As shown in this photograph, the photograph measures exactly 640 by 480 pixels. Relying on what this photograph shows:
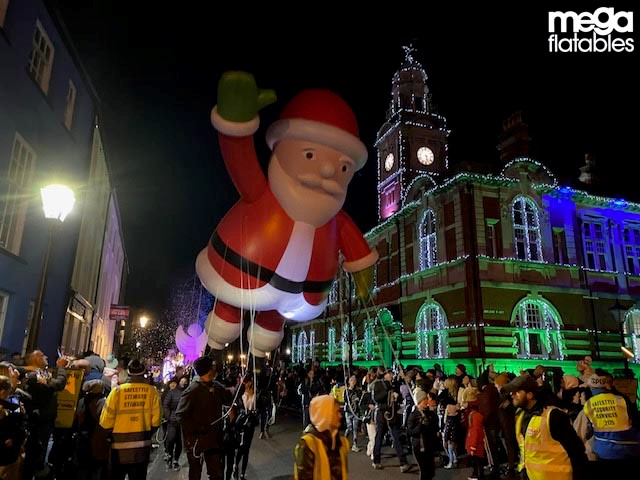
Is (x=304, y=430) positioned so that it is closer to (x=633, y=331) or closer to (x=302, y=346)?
(x=633, y=331)

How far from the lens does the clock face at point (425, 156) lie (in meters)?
31.0

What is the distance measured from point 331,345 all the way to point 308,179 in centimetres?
3244

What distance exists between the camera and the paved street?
853cm

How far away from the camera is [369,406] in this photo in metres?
10.5

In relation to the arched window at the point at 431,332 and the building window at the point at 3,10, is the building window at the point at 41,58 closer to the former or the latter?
the building window at the point at 3,10

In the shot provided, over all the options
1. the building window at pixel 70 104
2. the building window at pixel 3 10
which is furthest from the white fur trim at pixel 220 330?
the building window at pixel 70 104

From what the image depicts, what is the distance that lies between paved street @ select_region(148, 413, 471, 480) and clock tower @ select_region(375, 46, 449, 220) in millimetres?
19857

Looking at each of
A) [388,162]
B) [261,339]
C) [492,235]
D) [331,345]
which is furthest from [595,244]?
[261,339]

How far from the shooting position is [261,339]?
20.1 ft

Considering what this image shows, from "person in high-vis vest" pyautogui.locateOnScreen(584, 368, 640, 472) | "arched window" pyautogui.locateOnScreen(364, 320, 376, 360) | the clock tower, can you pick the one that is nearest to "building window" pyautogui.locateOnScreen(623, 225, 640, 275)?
the clock tower

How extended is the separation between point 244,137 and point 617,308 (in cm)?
1670

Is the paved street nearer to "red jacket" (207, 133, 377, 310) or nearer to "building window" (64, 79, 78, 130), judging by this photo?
"red jacket" (207, 133, 377, 310)

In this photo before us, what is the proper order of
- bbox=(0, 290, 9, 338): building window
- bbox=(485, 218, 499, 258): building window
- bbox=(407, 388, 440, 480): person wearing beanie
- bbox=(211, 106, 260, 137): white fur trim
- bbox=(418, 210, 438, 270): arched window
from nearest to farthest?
1. bbox=(211, 106, 260, 137): white fur trim
2. bbox=(407, 388, 440, 480): person wearing beanie
3. bbox=(0, 290, 9, 338): building window
4. bbox=(485, 218, 499, 258): building window
5. bbox=(418, 210, 438, 270): arched window

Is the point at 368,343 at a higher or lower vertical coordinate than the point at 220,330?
higher
